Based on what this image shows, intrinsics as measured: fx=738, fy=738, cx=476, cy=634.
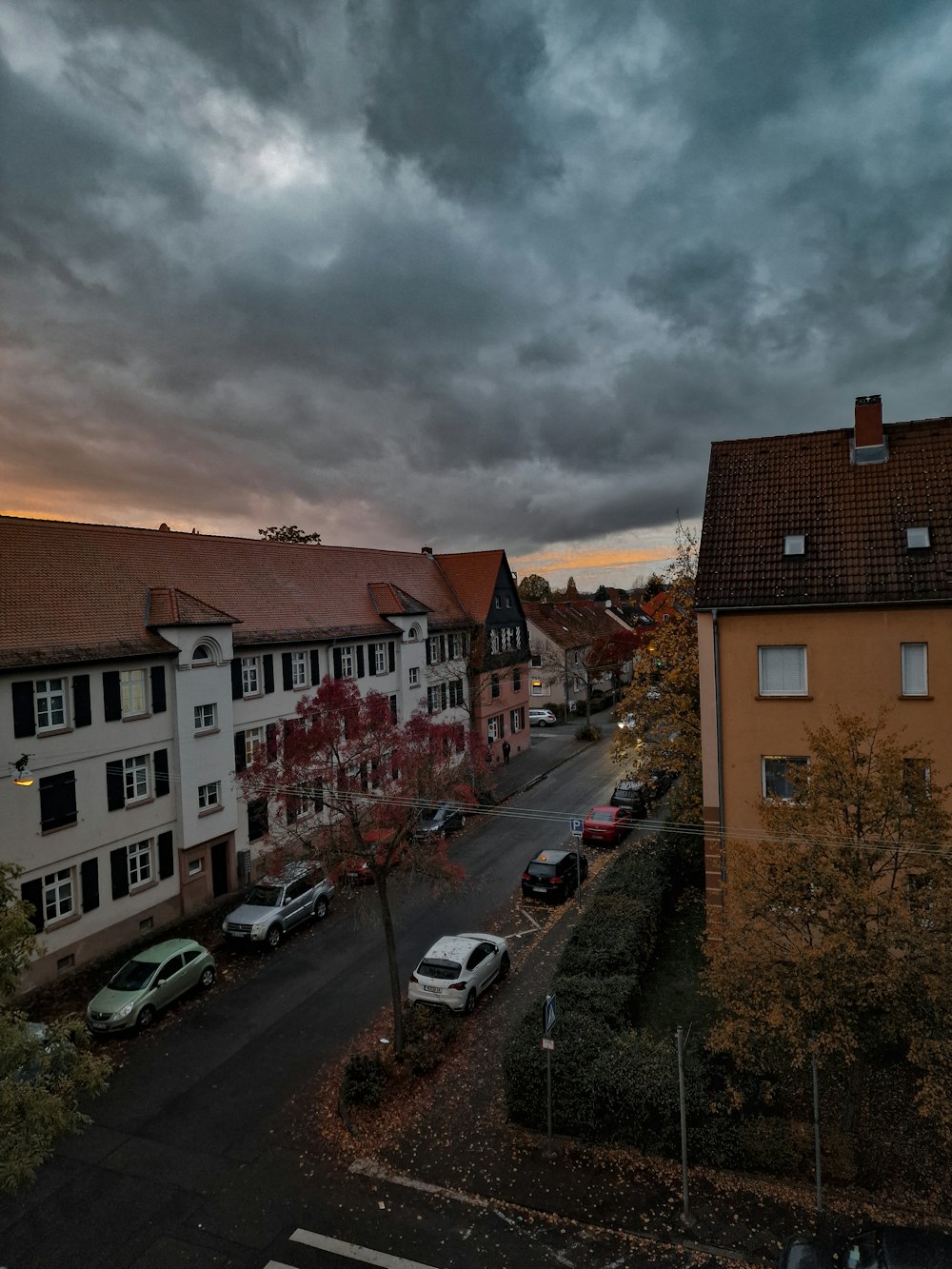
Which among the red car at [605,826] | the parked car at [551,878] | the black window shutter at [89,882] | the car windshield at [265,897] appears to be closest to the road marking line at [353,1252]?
the car windshield at [265,897]

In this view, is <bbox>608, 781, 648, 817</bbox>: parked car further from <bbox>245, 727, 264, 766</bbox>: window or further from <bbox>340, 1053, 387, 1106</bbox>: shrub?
<bbox>340, 1053, 387, 1106</bbox>: shrub

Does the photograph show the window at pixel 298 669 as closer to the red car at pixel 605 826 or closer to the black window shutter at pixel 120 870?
the black window shutter at pixel 120 870

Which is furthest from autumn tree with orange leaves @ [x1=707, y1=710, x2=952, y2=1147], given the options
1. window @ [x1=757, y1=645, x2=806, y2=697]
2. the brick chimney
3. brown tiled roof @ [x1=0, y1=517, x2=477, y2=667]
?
brown tiled roof @ [x1=0, y1=517, x2=477, y2=667]

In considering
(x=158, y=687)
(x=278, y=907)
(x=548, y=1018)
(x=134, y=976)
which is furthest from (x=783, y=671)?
(x=158, y=687)

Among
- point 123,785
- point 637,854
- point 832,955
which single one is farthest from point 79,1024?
point 637,854

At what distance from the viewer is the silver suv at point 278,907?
65.7 feet

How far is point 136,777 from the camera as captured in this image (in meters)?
21.3

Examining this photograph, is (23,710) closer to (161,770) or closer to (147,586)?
(161,770)

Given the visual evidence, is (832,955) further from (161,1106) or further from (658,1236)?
(161,1106)

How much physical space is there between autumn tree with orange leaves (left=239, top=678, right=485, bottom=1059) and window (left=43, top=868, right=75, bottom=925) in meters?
5.56

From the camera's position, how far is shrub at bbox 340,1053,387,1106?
1330cm

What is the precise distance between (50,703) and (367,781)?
870 centimetres

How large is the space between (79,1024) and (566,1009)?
27.1 ft

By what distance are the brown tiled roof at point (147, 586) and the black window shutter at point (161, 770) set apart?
3020 millimetres
